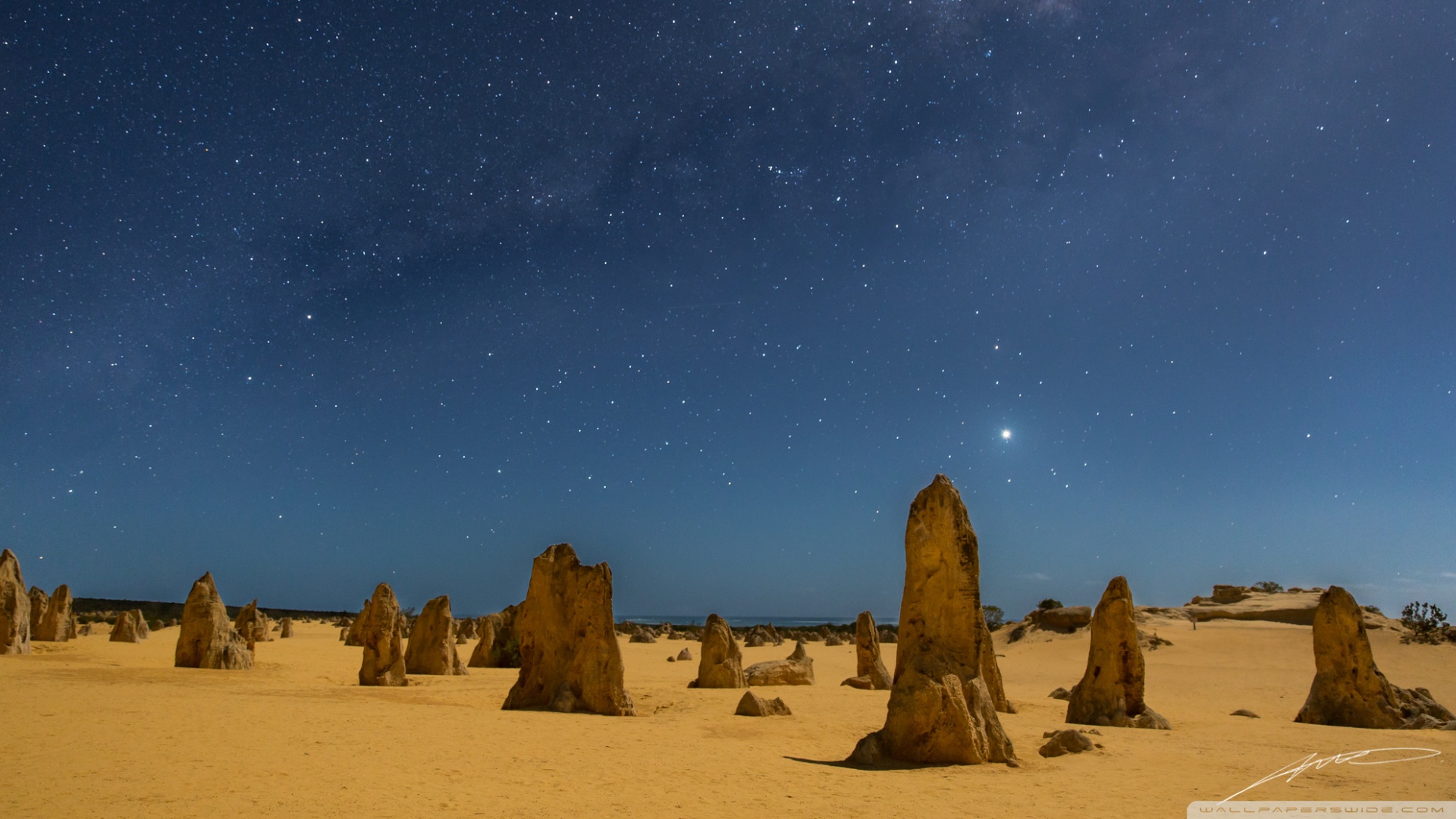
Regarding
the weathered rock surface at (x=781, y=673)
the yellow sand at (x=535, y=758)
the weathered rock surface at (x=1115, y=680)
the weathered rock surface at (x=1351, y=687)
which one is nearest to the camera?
the yellow sand at (x=535, y=758)

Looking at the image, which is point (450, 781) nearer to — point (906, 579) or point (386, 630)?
point (906, 579)

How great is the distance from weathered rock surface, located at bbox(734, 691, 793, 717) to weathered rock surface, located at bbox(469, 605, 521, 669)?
15495 millimetres

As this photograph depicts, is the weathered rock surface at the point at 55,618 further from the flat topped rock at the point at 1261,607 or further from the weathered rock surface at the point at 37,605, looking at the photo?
the flat topped rock at the point at 1261,607

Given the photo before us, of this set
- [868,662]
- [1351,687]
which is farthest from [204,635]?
[1351,687]

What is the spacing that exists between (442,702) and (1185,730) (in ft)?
53.6

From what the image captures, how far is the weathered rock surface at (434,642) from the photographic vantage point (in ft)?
80.0


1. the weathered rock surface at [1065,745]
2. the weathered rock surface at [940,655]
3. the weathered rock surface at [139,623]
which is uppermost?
the weathered rock surface at [940,655]

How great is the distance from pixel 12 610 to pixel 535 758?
79.3 feet

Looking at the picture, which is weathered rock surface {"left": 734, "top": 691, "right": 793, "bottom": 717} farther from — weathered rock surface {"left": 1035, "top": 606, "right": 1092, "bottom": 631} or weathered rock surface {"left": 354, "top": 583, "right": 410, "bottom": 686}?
weathered rock surface {"left": 1035, "top": 606, "right": 1092, "bottom": 631}

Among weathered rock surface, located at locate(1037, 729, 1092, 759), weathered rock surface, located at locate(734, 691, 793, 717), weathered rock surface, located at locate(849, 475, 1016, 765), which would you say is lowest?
weathered rock surface, located at locate(734, 691, 793, 717)

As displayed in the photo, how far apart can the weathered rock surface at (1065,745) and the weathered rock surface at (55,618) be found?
38.6m

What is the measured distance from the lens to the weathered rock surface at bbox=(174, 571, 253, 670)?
70.7 feet

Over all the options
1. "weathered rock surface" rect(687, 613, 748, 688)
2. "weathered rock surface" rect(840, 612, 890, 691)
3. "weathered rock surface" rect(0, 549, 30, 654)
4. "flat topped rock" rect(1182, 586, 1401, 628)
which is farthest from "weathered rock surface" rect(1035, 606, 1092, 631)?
"weathered rock surface" rect(0, 549, 30, 654)

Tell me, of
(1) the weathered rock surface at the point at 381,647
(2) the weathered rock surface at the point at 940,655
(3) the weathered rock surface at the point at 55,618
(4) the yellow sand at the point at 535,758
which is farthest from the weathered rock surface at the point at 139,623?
(2) the weathered rock surface at the point at 940,655
